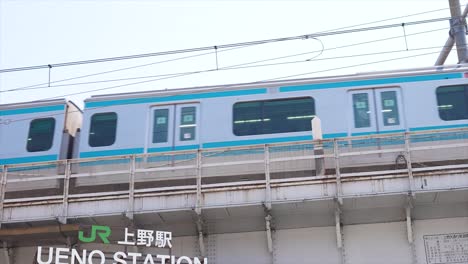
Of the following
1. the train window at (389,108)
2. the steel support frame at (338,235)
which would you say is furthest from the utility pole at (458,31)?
the steel support frame at (338,235)

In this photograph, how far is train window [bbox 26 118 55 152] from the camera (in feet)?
58.7

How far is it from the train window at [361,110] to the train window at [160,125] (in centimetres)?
541

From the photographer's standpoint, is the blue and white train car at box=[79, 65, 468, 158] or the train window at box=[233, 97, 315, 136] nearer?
the blue and white train car at box=[79, 65, 468, 158]

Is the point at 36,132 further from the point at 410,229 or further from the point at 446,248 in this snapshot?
the point at 446,248

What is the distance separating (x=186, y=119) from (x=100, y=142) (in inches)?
103

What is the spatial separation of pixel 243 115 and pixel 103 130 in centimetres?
416

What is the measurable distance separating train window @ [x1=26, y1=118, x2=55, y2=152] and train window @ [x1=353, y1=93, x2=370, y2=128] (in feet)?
29.2

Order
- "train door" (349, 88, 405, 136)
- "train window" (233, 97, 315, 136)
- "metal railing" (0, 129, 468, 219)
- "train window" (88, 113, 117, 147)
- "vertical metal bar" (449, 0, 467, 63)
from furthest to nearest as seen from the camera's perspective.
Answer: "vertical metal bar" (449, 0, 467, 63) → "train window" (88, 113, 117, 147) → "train window" (233, 97, 315, 136) → "train door" (349, 88, 405, 136) → "metal railing" (0, 129, 468, 219)

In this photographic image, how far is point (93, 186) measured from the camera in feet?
53.3

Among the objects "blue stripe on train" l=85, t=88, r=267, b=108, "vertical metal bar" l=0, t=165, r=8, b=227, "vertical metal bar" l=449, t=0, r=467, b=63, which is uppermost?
"vertical metal bar" l=449, t=0, r=467, b=63

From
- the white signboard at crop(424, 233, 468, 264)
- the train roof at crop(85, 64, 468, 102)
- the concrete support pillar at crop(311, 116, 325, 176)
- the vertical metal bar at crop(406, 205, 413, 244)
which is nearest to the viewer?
the white signboard at crop(424, 233, 468, 264)

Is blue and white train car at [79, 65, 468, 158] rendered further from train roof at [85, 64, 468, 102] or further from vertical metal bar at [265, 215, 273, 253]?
vertical metal bar at [265, 215, 273, 253]

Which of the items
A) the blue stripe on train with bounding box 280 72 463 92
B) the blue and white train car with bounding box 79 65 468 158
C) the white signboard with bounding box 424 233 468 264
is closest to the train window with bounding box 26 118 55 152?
the blue and white train car with bounding box 79 65 468 158

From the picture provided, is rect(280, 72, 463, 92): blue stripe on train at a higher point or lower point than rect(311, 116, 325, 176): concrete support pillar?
higher
